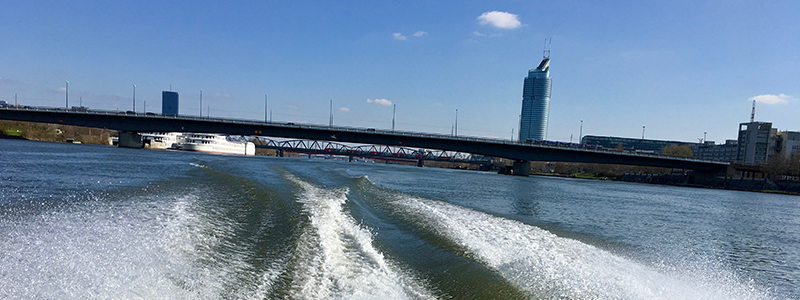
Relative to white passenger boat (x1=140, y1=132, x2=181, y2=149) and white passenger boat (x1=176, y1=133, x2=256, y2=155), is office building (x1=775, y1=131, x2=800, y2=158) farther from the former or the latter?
white passenger boat (x1=140, y1=132, x2=181, y2=149)

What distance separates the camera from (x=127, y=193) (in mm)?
13289

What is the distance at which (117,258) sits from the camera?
254 inches

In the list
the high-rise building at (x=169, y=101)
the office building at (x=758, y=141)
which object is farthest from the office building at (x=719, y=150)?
the high-rise building at (x=169, y=101)

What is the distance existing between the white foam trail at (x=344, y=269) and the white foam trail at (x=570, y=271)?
1990mm

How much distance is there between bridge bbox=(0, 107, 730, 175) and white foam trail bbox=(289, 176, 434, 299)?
6425cm

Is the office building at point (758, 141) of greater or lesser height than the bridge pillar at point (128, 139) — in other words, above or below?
above

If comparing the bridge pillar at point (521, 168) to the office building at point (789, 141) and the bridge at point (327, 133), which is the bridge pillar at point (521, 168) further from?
the office building at point (789, 141)

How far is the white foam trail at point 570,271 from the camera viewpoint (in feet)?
23.5

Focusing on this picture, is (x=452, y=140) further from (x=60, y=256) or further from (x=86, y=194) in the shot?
(x=60, y=256)

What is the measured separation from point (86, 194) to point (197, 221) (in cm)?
510

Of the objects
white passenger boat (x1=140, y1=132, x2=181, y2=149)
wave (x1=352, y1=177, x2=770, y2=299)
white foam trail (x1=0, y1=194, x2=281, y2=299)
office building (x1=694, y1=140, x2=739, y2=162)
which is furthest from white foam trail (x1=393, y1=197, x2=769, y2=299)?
office building (x1=694, y1=140, x2=739, y2=162)

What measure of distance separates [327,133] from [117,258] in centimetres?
6867

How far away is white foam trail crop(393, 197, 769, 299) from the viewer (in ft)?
23.5

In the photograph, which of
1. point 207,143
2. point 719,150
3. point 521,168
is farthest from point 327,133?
point 719,150
